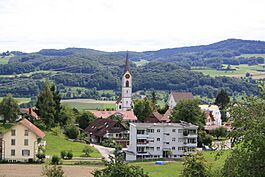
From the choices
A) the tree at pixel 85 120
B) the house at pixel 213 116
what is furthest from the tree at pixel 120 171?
the house at pixel 213 116

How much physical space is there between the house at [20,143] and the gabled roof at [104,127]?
1867cm

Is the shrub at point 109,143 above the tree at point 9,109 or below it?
below

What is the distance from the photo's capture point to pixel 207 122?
84.8 metres

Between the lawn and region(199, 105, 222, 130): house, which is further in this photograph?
region(199, 105, 222, 130): house

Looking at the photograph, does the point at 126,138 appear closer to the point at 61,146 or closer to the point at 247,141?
the point at 61,146

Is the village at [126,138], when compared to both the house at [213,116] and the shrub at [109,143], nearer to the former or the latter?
the shrub at [109,143]

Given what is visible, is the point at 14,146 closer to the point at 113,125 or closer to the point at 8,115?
the point at 8,115

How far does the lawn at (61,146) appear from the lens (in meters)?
55.9

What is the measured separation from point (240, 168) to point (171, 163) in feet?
128

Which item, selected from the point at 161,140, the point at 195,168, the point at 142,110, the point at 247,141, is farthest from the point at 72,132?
the point at 247,141

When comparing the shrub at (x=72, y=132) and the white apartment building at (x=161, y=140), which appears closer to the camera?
the white apartment building at (x=161, y=140)

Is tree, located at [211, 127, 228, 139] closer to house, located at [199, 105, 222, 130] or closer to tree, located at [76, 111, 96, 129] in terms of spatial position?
house, located at [199, 105, 222, 130]

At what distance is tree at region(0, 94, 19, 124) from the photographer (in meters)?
63.8

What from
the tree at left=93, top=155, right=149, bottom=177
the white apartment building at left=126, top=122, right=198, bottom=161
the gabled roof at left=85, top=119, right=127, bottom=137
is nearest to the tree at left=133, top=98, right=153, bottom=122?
the gabled roof at left=85, top=119, right=127, bottom=137
